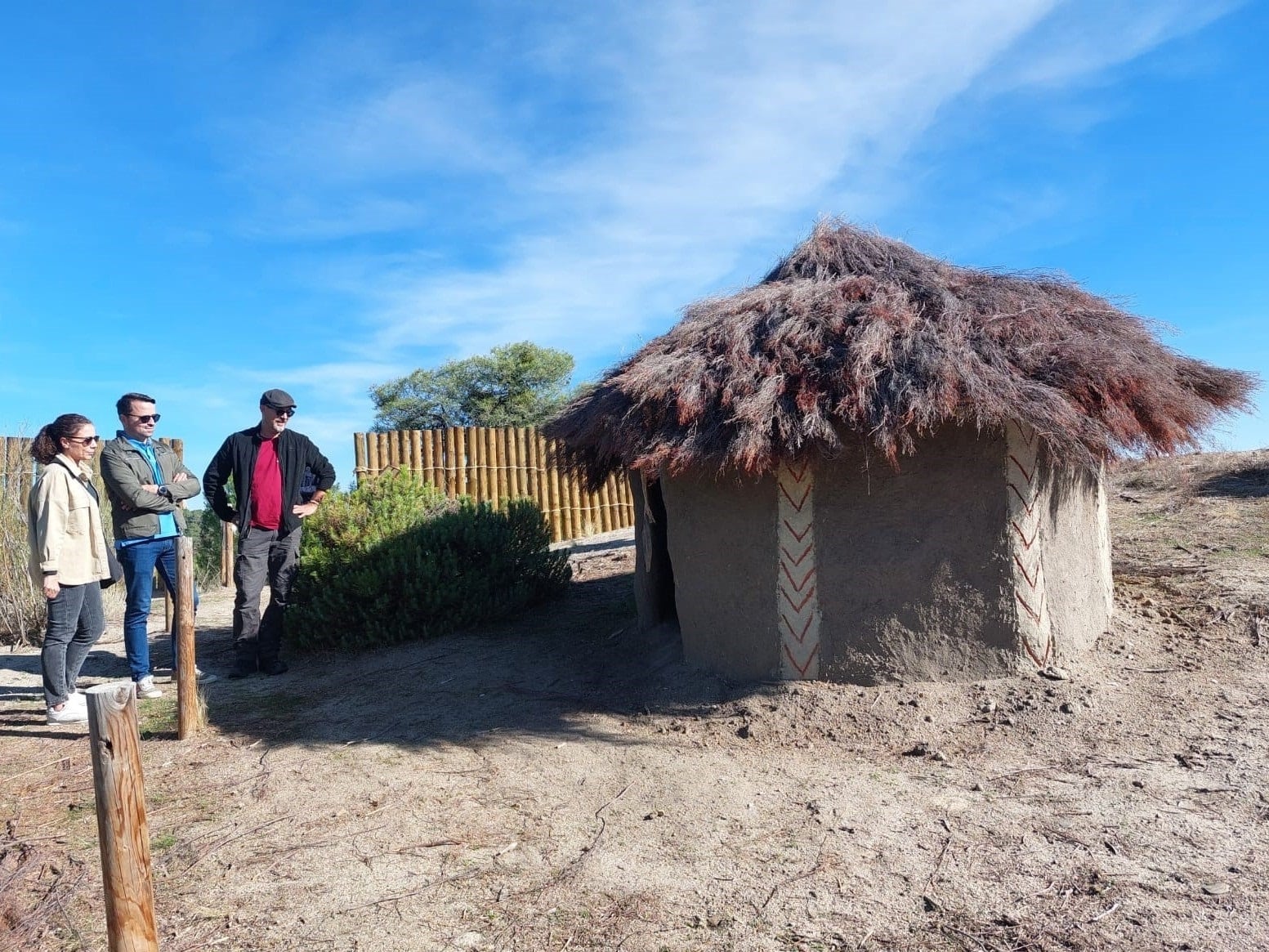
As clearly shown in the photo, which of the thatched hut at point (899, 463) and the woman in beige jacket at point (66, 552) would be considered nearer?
the thatched hut at point (899, 463)

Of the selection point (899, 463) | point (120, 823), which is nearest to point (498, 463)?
point (899, 463)

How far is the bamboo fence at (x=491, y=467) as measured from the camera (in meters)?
13.2

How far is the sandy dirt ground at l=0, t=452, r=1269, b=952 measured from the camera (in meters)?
3.12

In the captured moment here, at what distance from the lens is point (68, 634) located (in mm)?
5305

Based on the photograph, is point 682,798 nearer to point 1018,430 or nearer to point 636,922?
point 636,922

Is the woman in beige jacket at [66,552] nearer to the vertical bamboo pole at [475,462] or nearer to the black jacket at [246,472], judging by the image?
the black jacket at [246,472]

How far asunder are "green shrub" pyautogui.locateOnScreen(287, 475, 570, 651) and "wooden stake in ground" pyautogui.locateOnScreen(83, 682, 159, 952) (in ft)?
14.9

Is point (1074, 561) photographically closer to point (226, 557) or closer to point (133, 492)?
point (133, 492)

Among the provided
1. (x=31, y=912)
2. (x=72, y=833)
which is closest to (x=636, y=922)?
(x=31, y=912)

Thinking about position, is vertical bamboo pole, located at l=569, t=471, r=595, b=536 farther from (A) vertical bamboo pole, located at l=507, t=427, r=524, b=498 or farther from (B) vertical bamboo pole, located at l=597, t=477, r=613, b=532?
(A) vertical bamboo pole, located at l=507, t=427, r=524, b=498

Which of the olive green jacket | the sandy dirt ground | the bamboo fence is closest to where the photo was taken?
the sandy dirt ground

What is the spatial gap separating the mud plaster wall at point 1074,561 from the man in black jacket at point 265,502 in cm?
499

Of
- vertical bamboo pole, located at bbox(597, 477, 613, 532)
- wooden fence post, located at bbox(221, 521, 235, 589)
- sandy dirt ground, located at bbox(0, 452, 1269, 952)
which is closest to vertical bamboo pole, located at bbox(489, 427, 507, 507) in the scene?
vertical bamboo pole, located at bbox(597, 477, 613, 532)

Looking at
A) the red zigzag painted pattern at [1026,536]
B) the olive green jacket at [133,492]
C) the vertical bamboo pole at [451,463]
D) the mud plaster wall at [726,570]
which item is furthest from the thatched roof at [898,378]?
the vertical bamboo pole at [451,463]
